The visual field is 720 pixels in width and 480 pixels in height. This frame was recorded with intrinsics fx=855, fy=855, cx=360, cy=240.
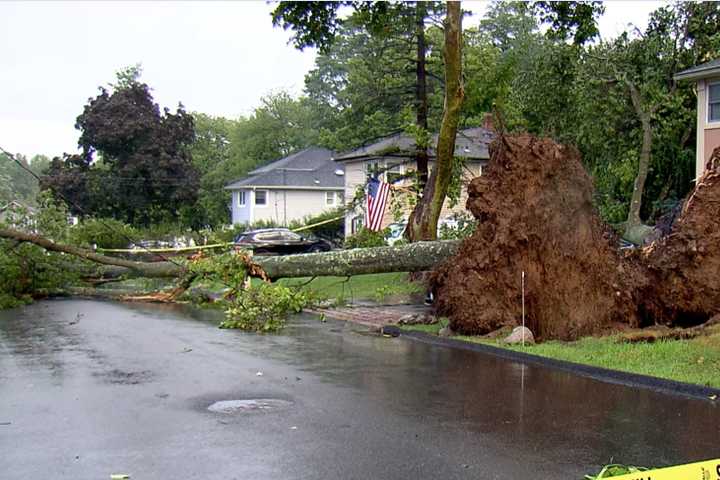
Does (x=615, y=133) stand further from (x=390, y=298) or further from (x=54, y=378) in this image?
(x=54, y=378)

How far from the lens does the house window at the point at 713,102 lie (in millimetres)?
25516

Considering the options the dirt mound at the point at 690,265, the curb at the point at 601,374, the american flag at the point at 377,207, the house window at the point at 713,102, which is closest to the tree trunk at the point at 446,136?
the american flag at the point at 377,207

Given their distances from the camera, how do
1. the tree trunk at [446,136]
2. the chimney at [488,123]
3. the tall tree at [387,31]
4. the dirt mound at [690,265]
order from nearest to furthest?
the dirt mound at [690,265] → the tree trunk at [446,136] → the tall tree at [387,31] → the chimney at [488,123]

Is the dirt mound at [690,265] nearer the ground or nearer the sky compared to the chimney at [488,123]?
nearer the ground

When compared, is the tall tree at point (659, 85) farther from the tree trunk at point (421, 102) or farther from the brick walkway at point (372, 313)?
the brick walkway at point (372, 313)

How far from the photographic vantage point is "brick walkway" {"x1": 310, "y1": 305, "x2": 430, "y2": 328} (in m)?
17.4

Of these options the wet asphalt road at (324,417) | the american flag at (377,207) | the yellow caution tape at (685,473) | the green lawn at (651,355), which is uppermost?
the american flag at (377,207)

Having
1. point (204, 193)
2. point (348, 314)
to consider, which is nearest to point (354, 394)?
point (348, 314)

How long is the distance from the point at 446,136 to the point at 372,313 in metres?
4.26

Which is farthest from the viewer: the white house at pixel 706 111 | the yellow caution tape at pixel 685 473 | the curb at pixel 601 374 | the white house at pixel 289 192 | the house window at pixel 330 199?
Result: the house window at pixel 330 199

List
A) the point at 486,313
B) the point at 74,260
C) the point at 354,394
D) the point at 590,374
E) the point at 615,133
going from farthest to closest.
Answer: the point at 615,133 < the point at 74,260 < the point at 486,313 < the point at 590,374 < the point at 354,394

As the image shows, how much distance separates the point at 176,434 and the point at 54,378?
3755mm

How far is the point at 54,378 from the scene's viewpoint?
1066cm

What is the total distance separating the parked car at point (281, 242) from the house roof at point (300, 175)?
14.8 meters
